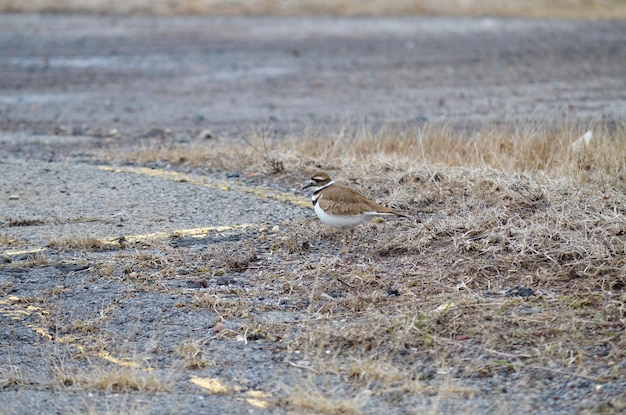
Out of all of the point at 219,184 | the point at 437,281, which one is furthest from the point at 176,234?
the point at 437,281

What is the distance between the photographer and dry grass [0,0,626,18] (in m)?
29.3

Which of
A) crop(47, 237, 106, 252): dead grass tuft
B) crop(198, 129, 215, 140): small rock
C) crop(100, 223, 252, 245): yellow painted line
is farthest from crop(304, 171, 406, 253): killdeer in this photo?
crop(198, 129, 215, 140): small rock

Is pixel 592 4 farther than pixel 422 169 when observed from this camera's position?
Yes

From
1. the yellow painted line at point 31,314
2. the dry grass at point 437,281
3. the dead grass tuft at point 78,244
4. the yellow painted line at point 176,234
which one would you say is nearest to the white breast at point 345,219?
the dry grass at point 437,281

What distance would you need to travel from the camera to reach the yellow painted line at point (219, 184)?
9336 millimetres

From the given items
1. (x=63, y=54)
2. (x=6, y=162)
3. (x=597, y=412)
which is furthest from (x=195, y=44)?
(x=597, y=412)

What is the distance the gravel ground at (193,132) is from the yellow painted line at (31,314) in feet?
0.05

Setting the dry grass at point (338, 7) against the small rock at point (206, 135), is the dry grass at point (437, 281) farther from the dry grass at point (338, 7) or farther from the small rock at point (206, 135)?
the dry grass at point (338, 7)

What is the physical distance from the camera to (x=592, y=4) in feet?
102

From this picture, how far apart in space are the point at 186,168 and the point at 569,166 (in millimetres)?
4424

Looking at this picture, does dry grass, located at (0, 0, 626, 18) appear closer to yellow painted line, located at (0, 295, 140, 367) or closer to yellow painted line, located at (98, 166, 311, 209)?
yellow painted line, located at (98, 166, 311, 209)

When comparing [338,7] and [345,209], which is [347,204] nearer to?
[345,209]

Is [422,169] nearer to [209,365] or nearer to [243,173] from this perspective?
[243,173]

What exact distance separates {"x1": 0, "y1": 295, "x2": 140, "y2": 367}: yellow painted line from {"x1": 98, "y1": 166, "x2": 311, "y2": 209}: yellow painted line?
3.24m
